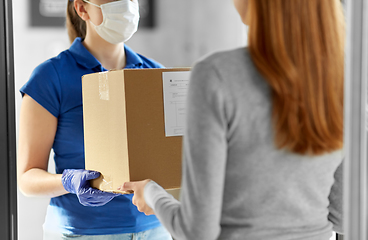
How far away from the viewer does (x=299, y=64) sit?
1.93ft

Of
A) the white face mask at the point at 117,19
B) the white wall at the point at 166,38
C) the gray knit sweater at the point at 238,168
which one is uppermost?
the white wall at the point at 166,38

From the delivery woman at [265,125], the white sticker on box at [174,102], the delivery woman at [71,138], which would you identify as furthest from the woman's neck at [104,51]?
the delivery woman at [265,125]

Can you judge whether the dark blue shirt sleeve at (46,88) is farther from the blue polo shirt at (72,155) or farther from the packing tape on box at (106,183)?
the packing tape on box at (106,183)

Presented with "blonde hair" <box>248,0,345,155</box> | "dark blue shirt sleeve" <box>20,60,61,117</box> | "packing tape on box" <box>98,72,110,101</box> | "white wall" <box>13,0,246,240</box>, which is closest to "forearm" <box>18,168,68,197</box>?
"dark blue shirt sleeve" <box>20,60,61,117</box>

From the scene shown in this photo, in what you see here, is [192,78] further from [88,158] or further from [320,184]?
[88,158]

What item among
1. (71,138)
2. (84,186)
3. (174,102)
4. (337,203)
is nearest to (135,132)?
(174,102)

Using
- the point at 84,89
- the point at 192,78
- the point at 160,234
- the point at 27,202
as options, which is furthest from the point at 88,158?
the point at 27,202

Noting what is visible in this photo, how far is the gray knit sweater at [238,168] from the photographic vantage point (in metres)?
0.57

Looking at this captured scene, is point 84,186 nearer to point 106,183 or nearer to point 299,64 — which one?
point 106,183

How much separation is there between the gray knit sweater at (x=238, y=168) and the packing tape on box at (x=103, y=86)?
37cm

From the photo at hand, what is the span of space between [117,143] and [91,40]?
0.50m

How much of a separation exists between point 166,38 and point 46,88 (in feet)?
4.23

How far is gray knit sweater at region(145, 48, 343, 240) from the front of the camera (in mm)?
568

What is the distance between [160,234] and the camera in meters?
1.18
